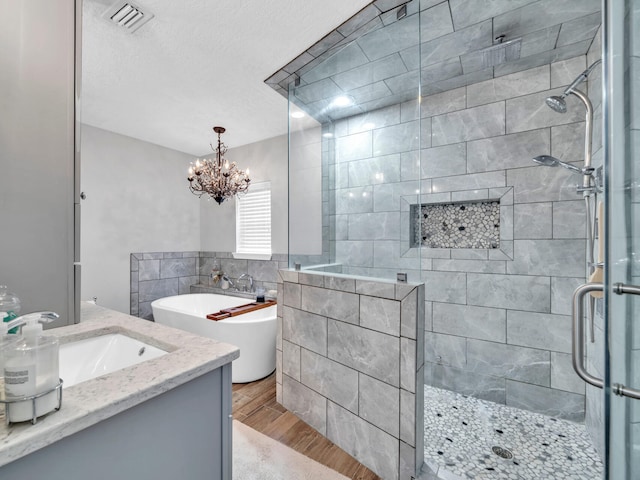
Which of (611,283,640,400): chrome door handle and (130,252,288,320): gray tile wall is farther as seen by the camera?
(130,252,288,320): gray tile wall

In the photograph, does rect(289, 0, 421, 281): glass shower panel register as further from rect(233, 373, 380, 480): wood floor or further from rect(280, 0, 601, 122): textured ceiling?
rect(233, 373, 380, 480): wood floor

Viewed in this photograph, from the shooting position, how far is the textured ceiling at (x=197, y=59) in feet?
5.70

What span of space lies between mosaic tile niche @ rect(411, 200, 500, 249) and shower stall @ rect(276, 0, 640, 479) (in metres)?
0.01

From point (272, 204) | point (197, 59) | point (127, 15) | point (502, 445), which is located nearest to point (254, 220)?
point (272, 204)

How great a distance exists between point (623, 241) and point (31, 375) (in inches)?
61.7

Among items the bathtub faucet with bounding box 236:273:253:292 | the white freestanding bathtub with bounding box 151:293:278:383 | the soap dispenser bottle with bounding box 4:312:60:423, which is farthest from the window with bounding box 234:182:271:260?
the soap dispenser bottle with bounding box 4:312:60:423

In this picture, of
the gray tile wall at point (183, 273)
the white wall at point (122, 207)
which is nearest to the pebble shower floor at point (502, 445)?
the gray tile wall at point (183, 273)

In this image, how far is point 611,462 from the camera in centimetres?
82

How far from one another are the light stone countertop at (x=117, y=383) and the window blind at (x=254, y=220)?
2.66m

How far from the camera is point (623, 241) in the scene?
0.82 m

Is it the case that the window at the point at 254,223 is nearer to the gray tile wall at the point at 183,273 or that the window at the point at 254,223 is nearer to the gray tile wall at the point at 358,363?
the gray tile wall at the point at 183,273

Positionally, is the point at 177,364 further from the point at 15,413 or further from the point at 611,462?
the point at 611,462

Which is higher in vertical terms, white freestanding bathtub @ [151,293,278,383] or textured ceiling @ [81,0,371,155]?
textured ceiling @ [81,0,371,155]

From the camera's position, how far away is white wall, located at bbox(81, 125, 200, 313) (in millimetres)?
3445
